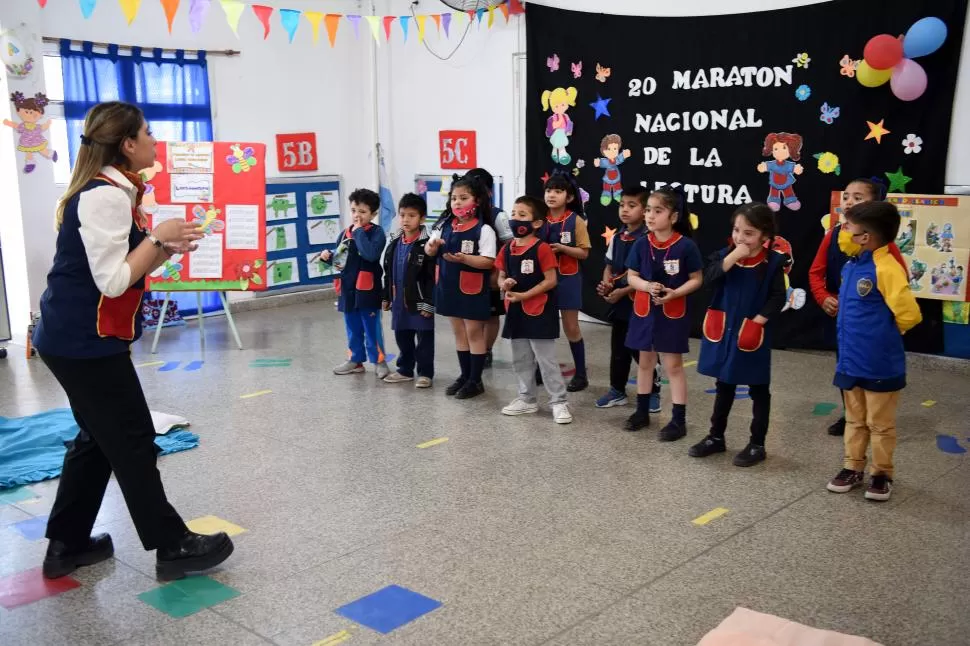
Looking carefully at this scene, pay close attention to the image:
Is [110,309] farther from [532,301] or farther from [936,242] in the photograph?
[936,242]

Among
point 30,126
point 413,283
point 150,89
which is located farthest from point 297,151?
point 413,283

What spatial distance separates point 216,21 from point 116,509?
5137 mm

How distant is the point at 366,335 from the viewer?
552 centimetres

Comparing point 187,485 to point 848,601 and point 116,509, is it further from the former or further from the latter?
point 848,601

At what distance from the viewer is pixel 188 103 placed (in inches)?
287

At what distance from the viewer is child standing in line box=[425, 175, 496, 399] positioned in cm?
470

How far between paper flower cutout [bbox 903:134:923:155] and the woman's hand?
4472 millimetres

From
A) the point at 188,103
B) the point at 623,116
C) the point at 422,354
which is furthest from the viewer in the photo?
the point at 188,103

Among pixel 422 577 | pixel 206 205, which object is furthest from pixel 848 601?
pixel 206 205

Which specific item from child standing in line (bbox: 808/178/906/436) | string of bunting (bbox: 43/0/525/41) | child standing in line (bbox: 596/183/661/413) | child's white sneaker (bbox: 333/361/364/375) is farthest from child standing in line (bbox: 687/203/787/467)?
string of bunting (bbox: 43/0/525/41)

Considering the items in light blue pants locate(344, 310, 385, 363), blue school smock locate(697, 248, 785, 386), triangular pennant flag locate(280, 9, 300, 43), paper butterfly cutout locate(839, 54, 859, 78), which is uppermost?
triangular pennant flag locate(280, 9, 300, 43)

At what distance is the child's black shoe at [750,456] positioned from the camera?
388cm

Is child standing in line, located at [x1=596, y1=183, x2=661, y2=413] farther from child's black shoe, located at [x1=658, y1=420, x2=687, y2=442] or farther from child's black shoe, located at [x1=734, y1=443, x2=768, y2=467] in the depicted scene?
child's black shoe, located at [x1=734, y1=443, x2=768, y2=467]

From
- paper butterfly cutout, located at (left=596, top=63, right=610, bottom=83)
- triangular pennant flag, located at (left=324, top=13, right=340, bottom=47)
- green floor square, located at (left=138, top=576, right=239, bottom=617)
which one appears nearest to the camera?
green floor square, located at (left=138, top=576, right=239, bottom=617)
